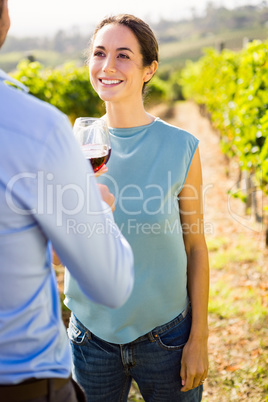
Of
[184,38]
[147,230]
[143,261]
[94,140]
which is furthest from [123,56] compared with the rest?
[184,38]

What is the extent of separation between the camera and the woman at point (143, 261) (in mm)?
1710

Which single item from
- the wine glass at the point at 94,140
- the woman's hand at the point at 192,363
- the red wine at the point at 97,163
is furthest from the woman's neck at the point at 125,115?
the woman's hand at the point at 192,363

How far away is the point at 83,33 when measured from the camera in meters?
97.2

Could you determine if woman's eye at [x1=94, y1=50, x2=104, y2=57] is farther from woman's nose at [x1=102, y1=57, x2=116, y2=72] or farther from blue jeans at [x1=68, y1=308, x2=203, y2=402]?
blue jeans at [x1=68, y1=308, x2=203, y2=402]

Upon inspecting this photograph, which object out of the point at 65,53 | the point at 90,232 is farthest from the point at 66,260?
the point at 65,53

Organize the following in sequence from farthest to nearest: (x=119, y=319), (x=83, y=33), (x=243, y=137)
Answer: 1. (x=83, y=33)
2. (x=243, y=137)
3. (x=119, y=319)

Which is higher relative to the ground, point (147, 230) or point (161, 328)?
point (147, 230)

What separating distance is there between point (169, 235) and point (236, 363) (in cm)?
245

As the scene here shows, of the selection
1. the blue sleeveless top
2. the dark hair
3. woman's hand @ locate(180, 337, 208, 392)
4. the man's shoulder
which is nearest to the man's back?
the man's shoulder

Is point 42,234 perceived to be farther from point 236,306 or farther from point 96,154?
point 236,306

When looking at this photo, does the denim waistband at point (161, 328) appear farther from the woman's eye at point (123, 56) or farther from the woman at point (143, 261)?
the woman's eye at point (123, 56)

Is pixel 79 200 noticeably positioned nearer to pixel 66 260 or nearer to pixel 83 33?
pixel 66 260

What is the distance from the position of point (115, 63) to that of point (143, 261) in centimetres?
77

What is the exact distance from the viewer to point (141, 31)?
1.79m
